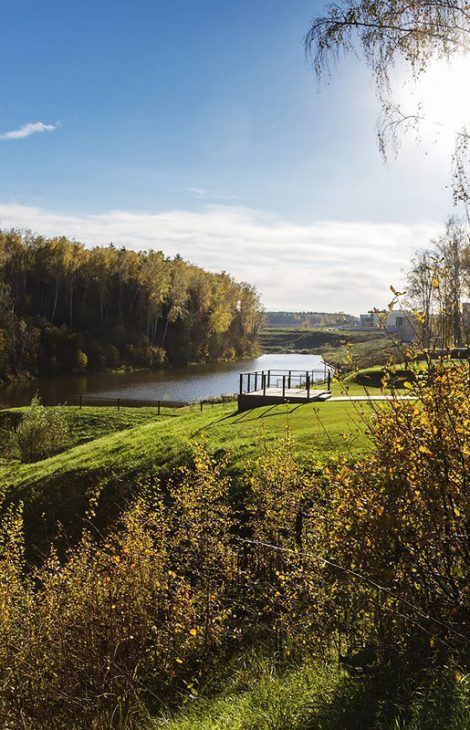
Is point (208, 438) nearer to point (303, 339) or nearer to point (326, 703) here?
point (326, 703)

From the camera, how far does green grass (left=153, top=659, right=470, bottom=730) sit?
3.54m

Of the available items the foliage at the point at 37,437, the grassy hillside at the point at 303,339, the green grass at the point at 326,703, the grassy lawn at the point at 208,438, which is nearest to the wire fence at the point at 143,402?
the foliage at the point at 37,437

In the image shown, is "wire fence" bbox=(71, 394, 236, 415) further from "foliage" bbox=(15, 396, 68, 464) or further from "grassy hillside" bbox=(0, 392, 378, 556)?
"grassy hillside" bbox=(0, 392, 378, 556)

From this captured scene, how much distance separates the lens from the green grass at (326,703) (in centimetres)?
354

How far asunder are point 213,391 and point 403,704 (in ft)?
144

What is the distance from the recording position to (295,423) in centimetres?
1678

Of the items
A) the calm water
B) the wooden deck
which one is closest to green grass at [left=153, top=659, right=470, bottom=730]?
the wooden deck

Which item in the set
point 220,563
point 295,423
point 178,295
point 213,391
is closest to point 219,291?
point 178,295

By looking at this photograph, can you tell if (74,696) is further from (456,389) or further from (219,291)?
(219,291)

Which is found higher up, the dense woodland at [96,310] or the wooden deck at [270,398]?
the dense woodland at [96,310]

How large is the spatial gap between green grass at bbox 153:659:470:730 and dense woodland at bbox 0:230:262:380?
54.3 meters

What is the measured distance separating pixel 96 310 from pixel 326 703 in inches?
2818

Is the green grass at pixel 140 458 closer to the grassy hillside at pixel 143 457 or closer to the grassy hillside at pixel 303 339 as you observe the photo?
the grassy hillside at pixel 143 457

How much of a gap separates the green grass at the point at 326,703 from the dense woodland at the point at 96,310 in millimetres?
54257
